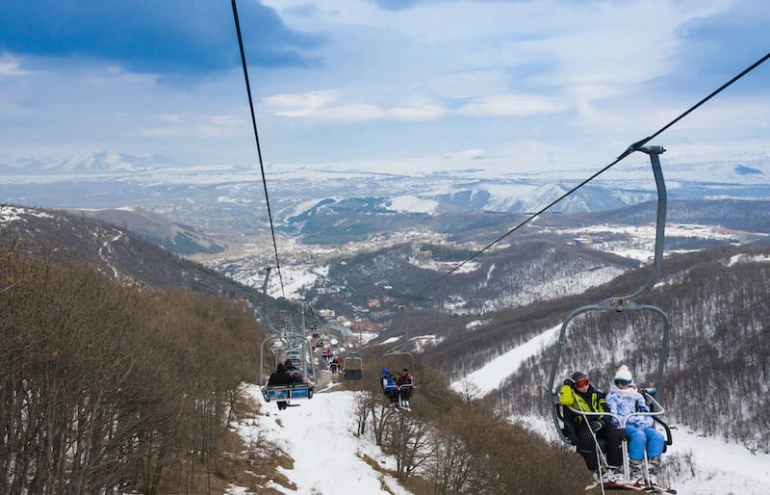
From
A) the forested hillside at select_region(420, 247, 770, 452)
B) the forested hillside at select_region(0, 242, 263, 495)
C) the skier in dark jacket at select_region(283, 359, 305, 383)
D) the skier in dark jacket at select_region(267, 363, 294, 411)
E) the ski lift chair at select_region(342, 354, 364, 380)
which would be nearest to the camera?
the forested hillside at select_region(0, 242, 263, 495)

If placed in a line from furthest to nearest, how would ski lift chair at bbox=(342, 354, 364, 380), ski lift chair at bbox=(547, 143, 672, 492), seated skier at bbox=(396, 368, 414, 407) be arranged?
ski lift chair at bbox=(342, 354, 364, 380) < seated skier at bbox=(396, 368, 414, 407) < ski lift chair at bbox=(547, 143, 672, 492)

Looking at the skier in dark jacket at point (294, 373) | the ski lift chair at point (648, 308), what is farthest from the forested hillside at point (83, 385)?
the ski lift chair at point (648, 308)

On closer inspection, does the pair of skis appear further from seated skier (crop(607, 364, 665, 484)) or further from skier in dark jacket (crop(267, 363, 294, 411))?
skier in dark jacket (crop(267, 363, 294, 411))

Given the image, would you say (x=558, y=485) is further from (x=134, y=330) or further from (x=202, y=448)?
(x=134, y=330)

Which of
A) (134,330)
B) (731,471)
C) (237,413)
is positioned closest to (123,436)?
(134,330)

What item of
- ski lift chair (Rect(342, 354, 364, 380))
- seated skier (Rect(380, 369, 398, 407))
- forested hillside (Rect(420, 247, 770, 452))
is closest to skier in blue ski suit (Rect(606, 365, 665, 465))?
seated skier (Rect(380, 369, 398, 407))

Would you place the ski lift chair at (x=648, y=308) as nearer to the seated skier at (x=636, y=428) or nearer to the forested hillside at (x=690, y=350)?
the seated skier at (x=636, y=428)
